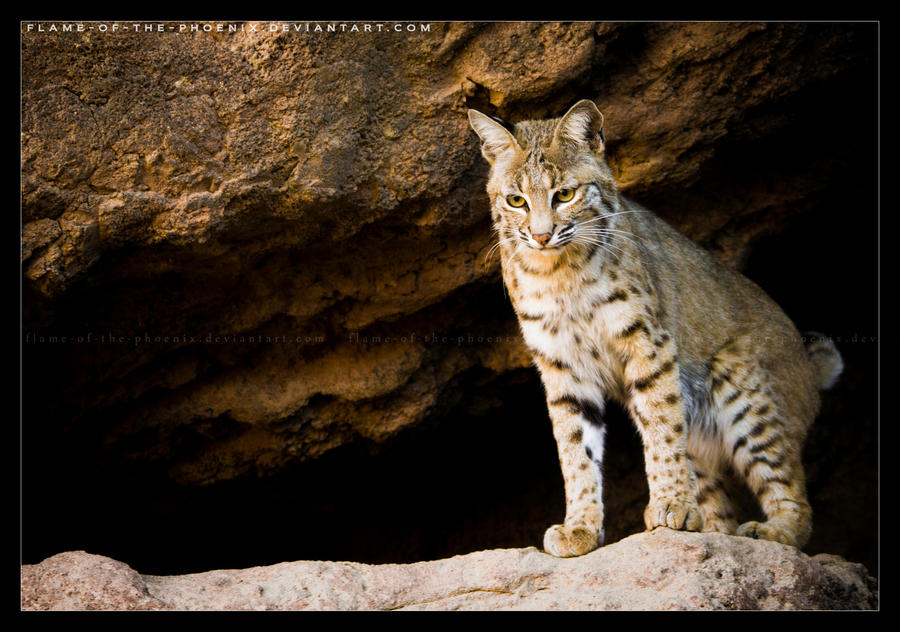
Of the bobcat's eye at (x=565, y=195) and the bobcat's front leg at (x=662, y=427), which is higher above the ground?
the bobcat's eye at (x=565, y=195)

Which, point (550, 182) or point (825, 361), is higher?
point (550, 182)

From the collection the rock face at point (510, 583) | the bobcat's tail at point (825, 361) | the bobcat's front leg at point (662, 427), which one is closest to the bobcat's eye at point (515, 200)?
the bobcat's front leg at point (662, 427)

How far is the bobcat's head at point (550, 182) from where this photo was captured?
181 inches

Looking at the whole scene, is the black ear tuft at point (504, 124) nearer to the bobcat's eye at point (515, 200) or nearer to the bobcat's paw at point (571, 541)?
Result: the bobcat's eye at point (515, 200)

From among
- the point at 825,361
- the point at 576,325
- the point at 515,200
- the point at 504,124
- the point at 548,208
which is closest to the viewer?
the point at 548,208

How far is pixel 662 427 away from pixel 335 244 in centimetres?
243

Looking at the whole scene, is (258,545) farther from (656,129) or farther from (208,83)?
(656,129)

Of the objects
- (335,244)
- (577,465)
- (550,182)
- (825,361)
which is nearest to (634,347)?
(577,465)

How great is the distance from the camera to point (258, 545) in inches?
276

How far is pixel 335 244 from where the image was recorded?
18.5 ft

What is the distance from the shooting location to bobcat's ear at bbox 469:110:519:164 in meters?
4.80

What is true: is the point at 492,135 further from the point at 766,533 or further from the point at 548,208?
the point at 766,533

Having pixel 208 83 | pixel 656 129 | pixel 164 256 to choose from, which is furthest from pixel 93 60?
pixel 656 129

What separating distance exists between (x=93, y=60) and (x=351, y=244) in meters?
1.92
